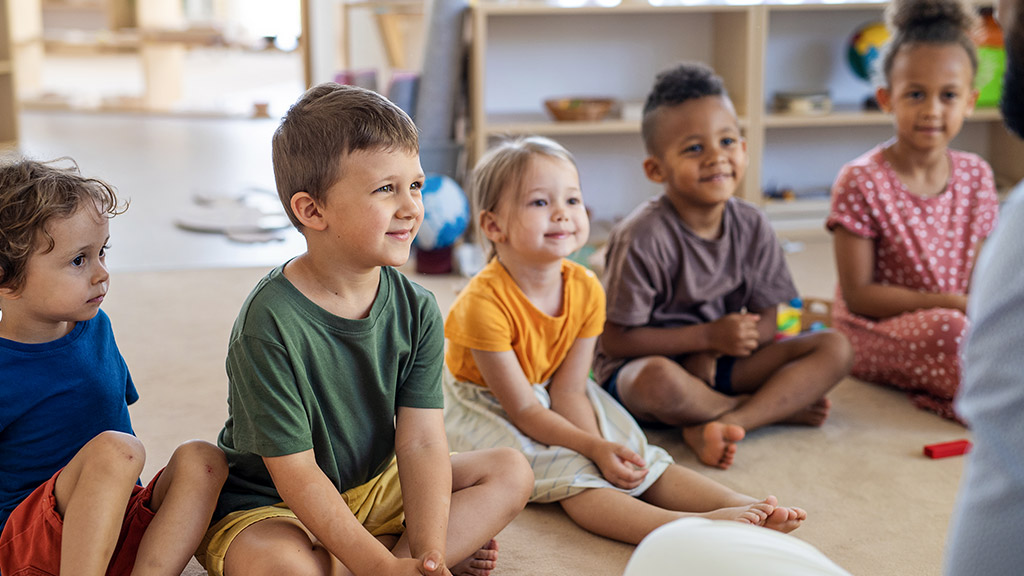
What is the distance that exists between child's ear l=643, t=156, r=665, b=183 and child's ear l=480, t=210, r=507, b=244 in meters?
0.33

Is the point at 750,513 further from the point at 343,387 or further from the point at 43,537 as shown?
the point at 43,537

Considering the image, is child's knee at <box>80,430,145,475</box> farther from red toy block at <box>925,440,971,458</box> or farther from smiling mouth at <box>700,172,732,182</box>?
red toy block at <box>925,440,971,458</box>

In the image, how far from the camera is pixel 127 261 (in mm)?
2785

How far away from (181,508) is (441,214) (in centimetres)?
164

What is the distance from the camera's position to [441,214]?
2635 millimetres

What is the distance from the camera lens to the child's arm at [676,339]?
1.64 m

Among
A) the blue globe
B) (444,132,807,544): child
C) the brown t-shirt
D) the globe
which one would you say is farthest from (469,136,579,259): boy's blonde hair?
the globe

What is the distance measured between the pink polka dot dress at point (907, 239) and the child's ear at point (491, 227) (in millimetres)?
740

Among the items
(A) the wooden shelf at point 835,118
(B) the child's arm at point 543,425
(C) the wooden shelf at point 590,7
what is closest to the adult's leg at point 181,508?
(B) the child's arm at point 543,425

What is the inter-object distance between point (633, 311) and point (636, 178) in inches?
73.6

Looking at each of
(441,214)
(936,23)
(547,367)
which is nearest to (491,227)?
(547,367)

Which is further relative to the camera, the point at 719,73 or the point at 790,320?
the point at 719,73

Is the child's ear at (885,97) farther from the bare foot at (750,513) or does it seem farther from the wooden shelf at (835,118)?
the wooden shelf at (835,118)

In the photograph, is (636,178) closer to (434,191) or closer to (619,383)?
(434,191)
